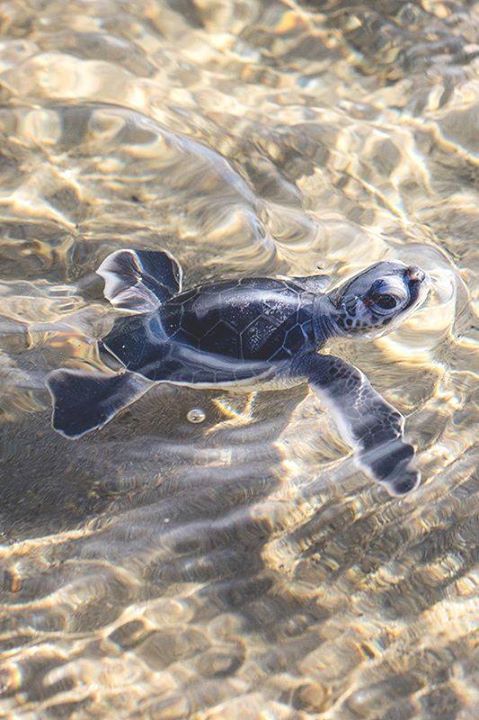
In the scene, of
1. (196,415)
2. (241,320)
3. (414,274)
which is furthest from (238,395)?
(414,274)

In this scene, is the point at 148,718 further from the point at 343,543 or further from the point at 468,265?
the point at 468,265

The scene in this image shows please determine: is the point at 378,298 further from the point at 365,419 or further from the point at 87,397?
the point at 87,397

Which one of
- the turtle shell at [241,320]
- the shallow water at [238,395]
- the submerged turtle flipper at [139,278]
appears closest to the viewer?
the shallow water at [238,395]

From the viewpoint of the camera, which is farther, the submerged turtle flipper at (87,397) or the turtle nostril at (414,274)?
the turtle nostril at (414,274)

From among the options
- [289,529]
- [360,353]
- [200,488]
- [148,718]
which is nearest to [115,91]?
[360,353]

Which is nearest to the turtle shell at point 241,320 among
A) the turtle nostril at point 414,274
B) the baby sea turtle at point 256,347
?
the baby sea turtle at point 256,347

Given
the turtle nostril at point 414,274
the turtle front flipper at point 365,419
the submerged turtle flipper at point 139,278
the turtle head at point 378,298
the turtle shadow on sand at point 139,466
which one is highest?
the turtle nostril at point 414,274

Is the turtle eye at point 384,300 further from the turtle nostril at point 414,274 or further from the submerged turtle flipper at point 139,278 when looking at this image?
the submerged turtle flipper at point 139,278
